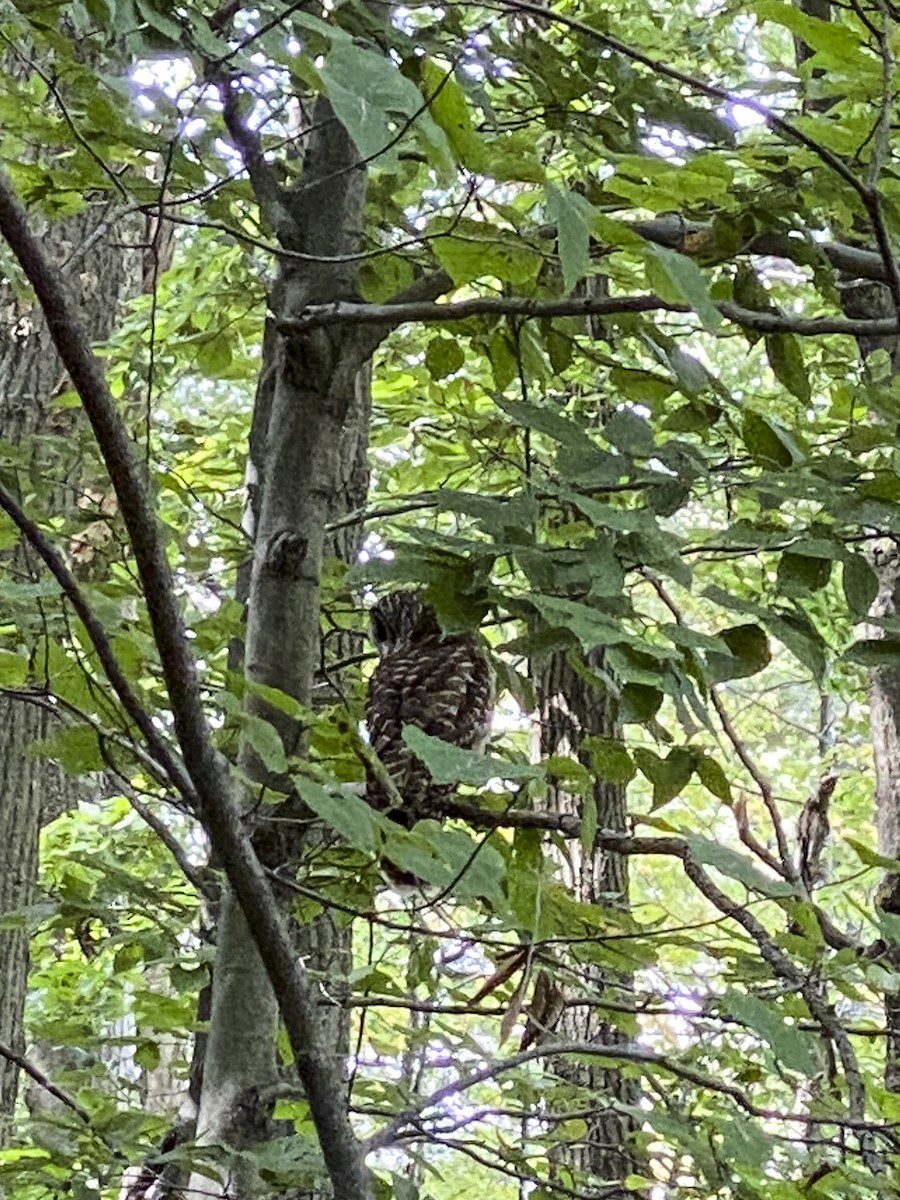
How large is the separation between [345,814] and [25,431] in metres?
2.94

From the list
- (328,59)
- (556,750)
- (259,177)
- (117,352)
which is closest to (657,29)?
(117,352)

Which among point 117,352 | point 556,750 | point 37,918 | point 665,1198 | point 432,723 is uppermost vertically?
point 117,352

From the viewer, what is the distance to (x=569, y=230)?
0.77 metres

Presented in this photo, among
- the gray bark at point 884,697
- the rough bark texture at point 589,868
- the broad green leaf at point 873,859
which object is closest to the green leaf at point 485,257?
the broad green leaf at point 873,859

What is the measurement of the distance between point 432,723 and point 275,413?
44 cm

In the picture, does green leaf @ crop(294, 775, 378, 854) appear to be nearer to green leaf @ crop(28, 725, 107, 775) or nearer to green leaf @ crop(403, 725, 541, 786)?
green leaf @ crop(403, 725, 541, 786)

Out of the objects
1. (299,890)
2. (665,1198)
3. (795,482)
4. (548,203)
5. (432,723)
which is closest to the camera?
(548,203)

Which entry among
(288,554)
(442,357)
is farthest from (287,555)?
(442,357)

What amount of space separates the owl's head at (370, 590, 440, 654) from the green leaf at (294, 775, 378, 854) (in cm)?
57

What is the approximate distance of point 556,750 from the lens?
4.16 m

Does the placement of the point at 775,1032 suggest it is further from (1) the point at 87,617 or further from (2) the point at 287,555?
(2) the point at 287,555

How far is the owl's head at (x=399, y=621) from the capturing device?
145 centimetres

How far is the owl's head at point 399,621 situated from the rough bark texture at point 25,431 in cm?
132

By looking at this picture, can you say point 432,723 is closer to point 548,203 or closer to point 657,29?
point 548,203
